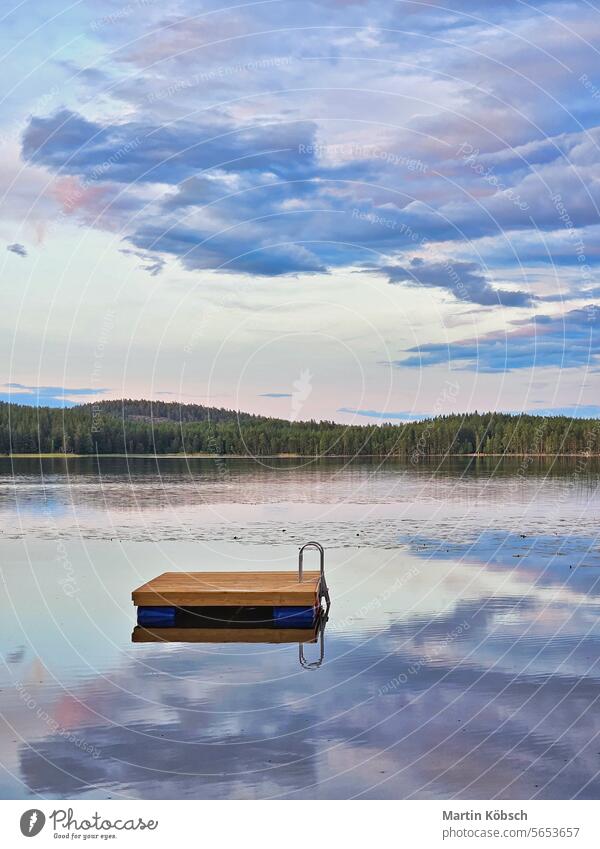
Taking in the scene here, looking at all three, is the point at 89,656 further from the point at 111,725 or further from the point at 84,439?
the point at 84,439

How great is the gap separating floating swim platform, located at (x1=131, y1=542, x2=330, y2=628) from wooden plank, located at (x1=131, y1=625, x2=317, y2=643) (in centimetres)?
34

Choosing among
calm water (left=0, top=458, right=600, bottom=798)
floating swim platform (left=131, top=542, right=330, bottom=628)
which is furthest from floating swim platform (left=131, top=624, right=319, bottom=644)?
calm water (left=0, top=458, right=600, bottom=798)

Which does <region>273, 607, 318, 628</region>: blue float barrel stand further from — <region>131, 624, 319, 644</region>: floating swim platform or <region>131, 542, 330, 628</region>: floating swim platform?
<region>131, 624, 319, 644</region>: floating swim platform

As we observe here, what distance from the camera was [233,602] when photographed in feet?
78.4

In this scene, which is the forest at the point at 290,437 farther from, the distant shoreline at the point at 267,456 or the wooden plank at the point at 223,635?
the wooden plank at the point at 223,635

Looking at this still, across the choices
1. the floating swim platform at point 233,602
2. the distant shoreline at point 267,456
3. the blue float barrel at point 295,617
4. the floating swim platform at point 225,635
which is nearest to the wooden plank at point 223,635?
the floating swim platform at point 225,635

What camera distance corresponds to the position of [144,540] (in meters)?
41.0

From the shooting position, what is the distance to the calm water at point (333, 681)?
13.5 metres

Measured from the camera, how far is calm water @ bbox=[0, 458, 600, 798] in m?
13.5

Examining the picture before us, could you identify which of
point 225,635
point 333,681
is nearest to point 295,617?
point 225,635

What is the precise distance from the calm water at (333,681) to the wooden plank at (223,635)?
54 centimetres

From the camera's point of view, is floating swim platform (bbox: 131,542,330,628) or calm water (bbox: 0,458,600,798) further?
floating swim platform (bbox: 131,542,330,628)

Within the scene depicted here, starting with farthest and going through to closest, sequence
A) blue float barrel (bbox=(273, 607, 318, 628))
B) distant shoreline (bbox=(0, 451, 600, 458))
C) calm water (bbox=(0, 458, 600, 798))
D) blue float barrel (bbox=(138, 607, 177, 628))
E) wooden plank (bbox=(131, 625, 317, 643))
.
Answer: distant shoreline (bbox=(0, 451, 600, 458))
blue float barrel (bbox=(138, 607, 177, 628))
blue float barrel (bbox=(273, 607, 318, 628))
wooden plank (bbox=(131, 625, 317, 643))
calm water (bbox=(0, 458, 600, 798))

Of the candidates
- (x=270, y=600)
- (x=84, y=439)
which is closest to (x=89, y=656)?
(x=270, y=600)
